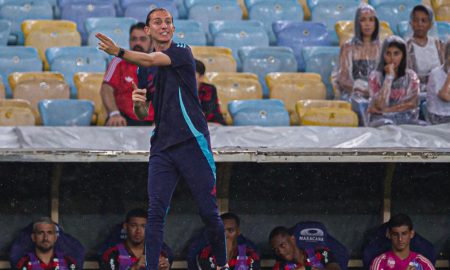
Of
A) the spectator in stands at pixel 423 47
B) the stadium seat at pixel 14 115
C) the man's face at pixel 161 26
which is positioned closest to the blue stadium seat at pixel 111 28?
the stadium seat at pixel 14 115

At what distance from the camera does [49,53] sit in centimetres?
1084

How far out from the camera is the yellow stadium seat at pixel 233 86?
10.5 m

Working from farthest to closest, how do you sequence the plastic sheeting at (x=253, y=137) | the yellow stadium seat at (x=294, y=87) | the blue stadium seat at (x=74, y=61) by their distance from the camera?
the blue stadium seat at (x=74, y=61)
the yellow stadium seat at (x=294, y=87)
the plastic sheeting at (x=253, y=137)

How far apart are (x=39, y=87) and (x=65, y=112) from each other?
663 mm

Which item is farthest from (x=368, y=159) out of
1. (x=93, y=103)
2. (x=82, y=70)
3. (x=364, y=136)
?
(x=82, y=70)

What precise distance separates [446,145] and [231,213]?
1.98 metres

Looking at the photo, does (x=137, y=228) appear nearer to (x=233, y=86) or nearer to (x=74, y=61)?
(x=233, y=86)

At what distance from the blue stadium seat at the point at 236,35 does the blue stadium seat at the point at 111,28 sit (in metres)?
0.93

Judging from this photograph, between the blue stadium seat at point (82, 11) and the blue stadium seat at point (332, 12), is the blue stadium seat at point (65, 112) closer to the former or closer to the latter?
the blue stadium seat at point (82, 11)

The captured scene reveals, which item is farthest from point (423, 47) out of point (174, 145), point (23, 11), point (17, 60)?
point (174, 145)

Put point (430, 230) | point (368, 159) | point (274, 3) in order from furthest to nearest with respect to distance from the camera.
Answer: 1. point (274, 3)
2. point (430, 230)
3. point (368, 159)

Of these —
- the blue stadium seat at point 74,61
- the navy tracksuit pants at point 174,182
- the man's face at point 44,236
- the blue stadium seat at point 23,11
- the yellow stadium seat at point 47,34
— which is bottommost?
the man's face at point 44,236

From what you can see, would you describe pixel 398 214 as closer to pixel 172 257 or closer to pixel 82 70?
pixel 172 257

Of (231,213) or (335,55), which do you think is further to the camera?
(335,55)
